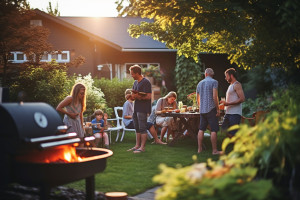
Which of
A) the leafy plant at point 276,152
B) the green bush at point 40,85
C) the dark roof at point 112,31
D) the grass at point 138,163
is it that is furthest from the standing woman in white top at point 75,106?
the dark roof at point 112,31

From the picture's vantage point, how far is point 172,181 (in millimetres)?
2812

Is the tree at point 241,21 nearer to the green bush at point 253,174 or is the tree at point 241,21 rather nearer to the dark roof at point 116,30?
the green bush at point 253,174

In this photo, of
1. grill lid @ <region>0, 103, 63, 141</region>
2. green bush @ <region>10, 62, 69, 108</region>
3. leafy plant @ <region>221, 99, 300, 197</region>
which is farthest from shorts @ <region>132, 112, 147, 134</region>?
leafy plant @ <region>221, 99, 300, 197</region>

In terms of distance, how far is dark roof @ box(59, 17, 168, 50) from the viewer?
22078mm

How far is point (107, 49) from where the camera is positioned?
22.7 meters

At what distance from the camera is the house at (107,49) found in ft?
67.1

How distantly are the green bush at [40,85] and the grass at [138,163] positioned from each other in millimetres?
2096

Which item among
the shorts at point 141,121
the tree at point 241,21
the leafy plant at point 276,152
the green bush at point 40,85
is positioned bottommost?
the shorts at point 141,121

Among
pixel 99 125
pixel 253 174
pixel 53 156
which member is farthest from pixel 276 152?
pixel 99 125

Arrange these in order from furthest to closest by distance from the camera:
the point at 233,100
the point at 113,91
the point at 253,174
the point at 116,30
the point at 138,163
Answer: the point at 116,30, the point at 113,91, the point at 233,100, the point at 138,163, the point at 253,174

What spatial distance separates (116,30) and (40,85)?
14269mm

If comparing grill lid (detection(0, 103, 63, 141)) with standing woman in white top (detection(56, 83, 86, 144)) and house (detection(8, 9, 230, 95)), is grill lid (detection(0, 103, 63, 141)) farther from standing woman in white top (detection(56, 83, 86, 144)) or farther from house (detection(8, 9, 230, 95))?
house (detection(8, 9, 230, 95))

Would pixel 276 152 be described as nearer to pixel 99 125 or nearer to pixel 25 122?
pixel 25 122

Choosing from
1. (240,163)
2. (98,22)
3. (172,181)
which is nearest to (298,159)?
(240,163)
